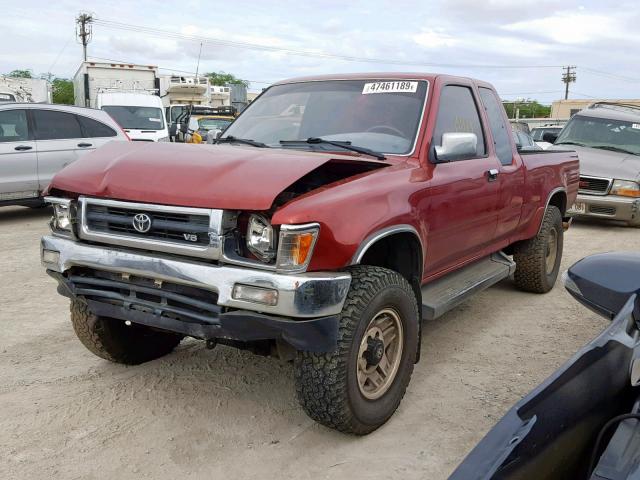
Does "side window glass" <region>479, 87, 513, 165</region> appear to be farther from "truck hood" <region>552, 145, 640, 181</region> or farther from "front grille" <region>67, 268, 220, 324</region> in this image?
"truck hood" <region>552, 145, 640, 181</region>

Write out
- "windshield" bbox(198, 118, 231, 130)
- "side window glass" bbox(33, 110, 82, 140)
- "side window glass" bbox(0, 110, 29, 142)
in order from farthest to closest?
1. "windshield" bbox(198, 118, 231, 130)
2. "side window glass" bbox(33, 110, 82, 140)
3. "side window glass" bbox(0, 110, 29, 142)

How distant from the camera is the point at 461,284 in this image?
171 inches

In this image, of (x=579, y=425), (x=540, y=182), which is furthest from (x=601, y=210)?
(x=579, y=425)

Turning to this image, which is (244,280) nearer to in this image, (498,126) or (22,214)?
(498,126)

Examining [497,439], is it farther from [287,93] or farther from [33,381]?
[287,93]

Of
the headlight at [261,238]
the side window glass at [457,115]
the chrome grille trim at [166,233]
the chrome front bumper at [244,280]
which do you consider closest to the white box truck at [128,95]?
the side window glass at [457,115]

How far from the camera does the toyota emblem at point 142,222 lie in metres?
3.02

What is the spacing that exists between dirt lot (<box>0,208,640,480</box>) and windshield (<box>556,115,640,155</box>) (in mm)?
6851

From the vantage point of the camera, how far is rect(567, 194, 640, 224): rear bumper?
953 cm

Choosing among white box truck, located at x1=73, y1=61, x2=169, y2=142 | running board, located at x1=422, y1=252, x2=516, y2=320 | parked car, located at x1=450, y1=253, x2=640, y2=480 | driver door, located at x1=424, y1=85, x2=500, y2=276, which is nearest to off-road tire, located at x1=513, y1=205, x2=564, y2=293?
running board, located at x1=422, y1=252, x2=516, y2=320

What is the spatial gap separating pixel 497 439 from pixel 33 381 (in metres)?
3.23

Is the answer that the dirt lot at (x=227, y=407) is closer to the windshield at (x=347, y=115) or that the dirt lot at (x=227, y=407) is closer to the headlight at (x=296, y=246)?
the headlight at (x=296, y=246)

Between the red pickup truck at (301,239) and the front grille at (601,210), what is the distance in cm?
630

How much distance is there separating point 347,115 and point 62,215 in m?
1.91
